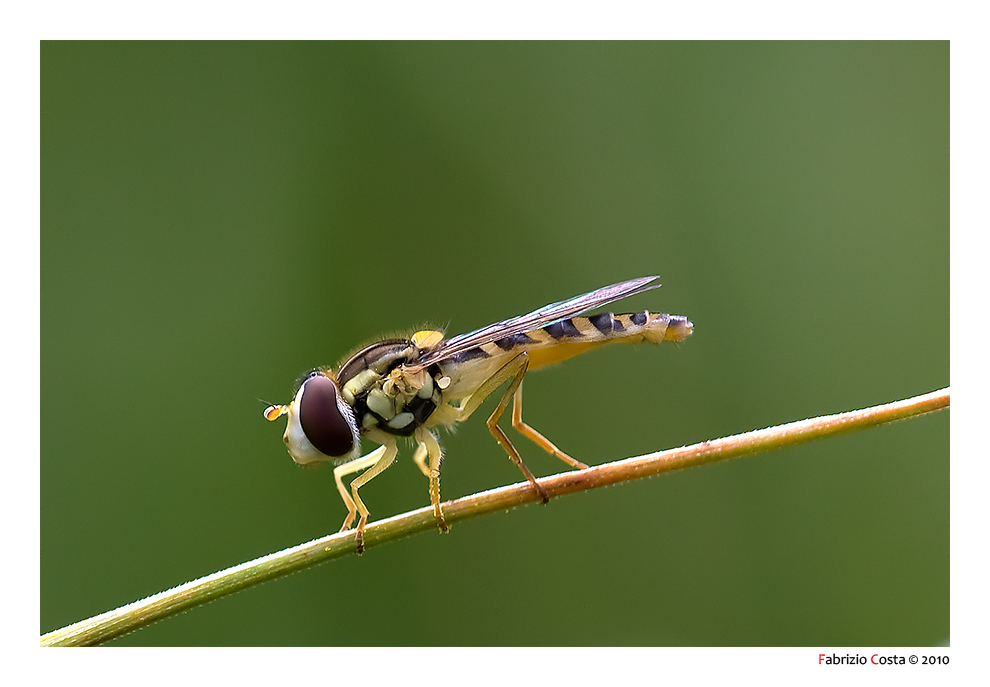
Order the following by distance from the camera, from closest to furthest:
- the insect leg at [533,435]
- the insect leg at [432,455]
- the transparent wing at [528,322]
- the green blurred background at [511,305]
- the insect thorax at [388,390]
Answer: the insect leg at [432,455] → the transparent wing at [528,322] → the insect thorax at [388,390] → the insect leg at [533,435] → the green blurred background at [511,305]

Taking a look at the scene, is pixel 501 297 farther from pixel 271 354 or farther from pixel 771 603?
pixel 771 603

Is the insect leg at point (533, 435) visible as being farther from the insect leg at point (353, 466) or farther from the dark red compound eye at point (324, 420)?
the dark red compound eye at point (324, 420)

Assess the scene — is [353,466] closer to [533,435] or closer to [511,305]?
[533,435]

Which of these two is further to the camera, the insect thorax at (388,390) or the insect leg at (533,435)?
the insect leg at (533,435)

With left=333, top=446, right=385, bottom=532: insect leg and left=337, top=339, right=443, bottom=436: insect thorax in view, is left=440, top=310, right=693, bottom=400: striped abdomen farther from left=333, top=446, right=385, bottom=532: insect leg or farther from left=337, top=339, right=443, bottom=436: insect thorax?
left=333, top=446, right=385, bottom=532: insect leg

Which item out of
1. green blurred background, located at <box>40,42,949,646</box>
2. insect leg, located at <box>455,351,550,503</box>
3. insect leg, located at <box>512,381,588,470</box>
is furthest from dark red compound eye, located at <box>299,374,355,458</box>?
green blurred background, located at <box>40,42,949,646</box>

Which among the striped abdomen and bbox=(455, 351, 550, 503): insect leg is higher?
the striped abdomen

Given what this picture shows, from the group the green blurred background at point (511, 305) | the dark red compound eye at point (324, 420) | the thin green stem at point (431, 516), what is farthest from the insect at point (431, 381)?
the green blurred background at point (511, 305)
